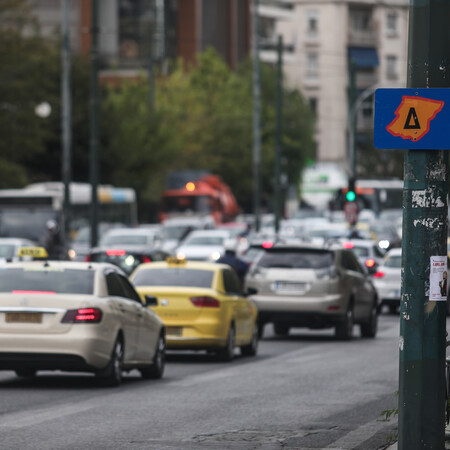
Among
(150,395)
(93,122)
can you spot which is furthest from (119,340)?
(93,122)

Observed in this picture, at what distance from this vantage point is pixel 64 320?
54.4ft

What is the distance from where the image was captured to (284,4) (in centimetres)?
12838

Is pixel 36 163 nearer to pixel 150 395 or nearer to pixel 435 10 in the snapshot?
pixel 150 395

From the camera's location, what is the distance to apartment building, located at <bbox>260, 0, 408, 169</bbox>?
131625 millimetres

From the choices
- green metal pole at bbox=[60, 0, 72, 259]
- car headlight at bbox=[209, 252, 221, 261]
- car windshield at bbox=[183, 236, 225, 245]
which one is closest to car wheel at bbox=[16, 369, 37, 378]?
green metal pole at bbox=[60, 0, 72, 259]

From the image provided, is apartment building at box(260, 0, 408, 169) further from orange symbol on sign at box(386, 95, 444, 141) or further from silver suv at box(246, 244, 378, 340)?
orange symbol on sign at box(386, 95, 444, 141)

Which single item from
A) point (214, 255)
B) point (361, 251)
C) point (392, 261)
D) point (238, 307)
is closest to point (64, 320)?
point (238, 307)

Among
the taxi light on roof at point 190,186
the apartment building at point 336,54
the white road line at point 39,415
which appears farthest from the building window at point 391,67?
the white road line at point 39,415

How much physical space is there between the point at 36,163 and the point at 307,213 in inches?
731

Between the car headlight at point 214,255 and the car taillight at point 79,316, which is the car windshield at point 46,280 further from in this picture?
the car headlight at point 214,255

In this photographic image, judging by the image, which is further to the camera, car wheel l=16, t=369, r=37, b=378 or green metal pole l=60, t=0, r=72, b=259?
green metal pole l=60, t=0, r=72, b=259

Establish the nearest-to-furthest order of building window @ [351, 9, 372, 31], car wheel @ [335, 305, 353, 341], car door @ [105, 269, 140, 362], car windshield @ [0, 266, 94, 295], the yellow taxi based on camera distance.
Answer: car windshield @ [0, 266, 94, 295] → car door @ [105, 269, 140, 362] → the yellow taxi → car wheel @ [335, 305, 353, 341] → building window @ [351, 9, 372, 31]

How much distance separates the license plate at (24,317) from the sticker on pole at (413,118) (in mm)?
7481

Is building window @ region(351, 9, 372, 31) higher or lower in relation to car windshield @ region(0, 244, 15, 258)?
higher
